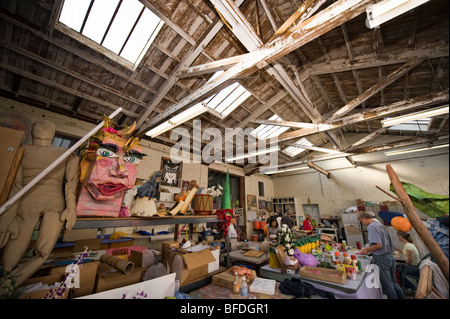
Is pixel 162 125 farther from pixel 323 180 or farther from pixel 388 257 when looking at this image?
pixel 323 180

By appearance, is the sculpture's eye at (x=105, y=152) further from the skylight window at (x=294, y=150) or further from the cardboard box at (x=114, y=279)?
the skylight window at (x=294, y=150)

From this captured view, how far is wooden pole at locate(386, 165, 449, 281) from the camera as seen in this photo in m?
0.73

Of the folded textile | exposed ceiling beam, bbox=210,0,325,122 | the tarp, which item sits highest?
exposed ceiling beam, bbox=210,0,325,122

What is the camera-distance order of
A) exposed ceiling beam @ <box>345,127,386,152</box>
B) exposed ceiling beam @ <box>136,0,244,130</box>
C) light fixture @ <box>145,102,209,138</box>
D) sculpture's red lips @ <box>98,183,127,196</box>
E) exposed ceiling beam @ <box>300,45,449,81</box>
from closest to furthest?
sculpture's red lips @ <box>98,183,127,196</box> < exposed ceiling beam @ <box>345,127,386,152</box> < exposed ceiling beam @ <box>300,45,449,81</box> < exposed ceiling beam @ <box>136,0,244,130</box> < light fixture @ <box>145,102,209,138</box>

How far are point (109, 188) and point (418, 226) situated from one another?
200 cm

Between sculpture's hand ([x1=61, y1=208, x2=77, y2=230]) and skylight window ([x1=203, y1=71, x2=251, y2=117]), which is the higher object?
skylight window ([x1=203, y1=71, x2=251, y2=117])

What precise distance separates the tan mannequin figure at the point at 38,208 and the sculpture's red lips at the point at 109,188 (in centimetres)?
22

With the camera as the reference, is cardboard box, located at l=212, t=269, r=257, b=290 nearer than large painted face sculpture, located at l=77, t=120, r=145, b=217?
No

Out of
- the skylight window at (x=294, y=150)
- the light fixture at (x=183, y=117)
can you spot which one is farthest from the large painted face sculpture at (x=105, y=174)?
the skylight window at (x=294, y=150)

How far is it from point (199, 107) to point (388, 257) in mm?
4717

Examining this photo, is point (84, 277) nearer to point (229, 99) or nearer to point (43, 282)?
point (43, 282)

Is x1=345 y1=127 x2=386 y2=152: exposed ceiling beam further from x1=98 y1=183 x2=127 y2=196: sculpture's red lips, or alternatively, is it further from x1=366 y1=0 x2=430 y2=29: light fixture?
x1=98 y1=183 x2=127 y2=196: sculpture's red lips

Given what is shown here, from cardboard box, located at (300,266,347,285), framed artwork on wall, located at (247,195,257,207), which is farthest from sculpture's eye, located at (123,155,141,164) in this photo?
framed artwork on wall, located at (247,195,257,207)

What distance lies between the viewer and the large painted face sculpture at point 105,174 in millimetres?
1357
